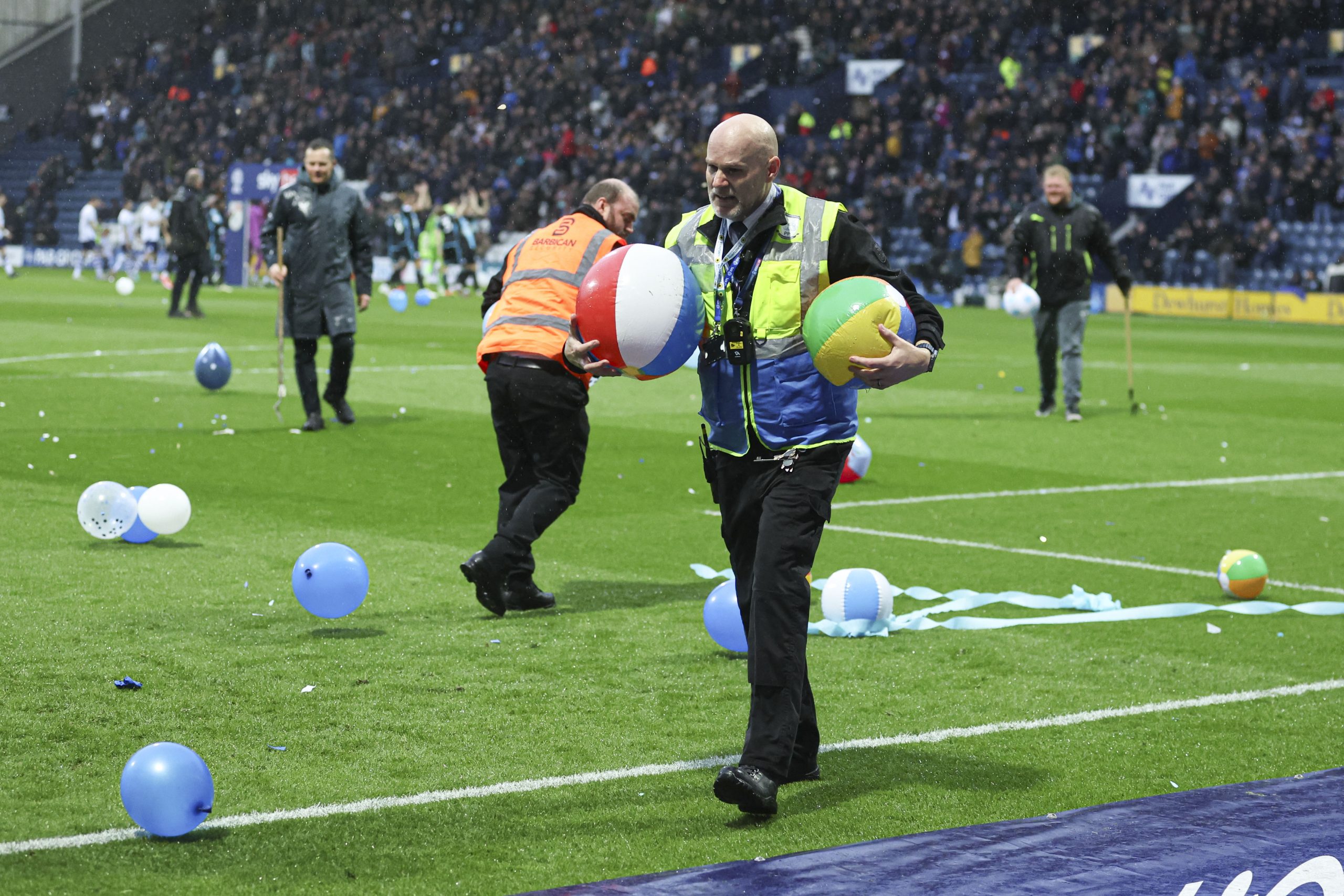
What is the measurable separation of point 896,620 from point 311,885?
407cm

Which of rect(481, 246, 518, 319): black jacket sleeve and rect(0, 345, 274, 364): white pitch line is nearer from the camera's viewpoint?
rect(481, 246, 518, 319): black jacket sleeve

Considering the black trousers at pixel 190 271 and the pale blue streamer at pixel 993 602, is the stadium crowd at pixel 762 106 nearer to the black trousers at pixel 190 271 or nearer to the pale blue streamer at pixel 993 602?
the black trousers at pixel 190 271

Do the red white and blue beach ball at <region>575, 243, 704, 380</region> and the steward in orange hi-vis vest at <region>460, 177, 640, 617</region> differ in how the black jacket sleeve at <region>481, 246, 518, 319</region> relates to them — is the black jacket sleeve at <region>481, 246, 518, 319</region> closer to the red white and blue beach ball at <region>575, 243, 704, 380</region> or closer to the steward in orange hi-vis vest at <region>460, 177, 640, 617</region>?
the steward in orange hi-vis vest at <region>460, 177, 640, 617</region>

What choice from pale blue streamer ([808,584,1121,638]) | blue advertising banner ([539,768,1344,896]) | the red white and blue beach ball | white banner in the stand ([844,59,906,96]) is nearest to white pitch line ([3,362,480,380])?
pale blue streamer ([808,584,1121,638])

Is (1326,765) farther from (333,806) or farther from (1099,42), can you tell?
(1099,42)

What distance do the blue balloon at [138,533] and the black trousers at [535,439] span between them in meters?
2.47

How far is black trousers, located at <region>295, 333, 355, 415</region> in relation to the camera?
1477 cm

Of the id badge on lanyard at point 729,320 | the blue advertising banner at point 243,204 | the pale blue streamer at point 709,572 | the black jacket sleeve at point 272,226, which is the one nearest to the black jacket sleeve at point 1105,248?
the black jacket sleeve at point 272,226

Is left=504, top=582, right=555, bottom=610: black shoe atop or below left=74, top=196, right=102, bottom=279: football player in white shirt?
below

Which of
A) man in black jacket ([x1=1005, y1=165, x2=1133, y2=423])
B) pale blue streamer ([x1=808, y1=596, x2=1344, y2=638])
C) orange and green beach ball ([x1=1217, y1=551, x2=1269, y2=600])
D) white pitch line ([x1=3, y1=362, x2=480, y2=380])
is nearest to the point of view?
pale blue streamer ([x1=808, y1=596, x2=1344, y2=638])

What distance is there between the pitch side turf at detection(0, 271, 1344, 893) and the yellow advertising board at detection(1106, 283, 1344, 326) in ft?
77.0

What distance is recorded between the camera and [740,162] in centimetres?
525

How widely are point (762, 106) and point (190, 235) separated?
25.7 m

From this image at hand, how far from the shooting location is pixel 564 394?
829 cm
